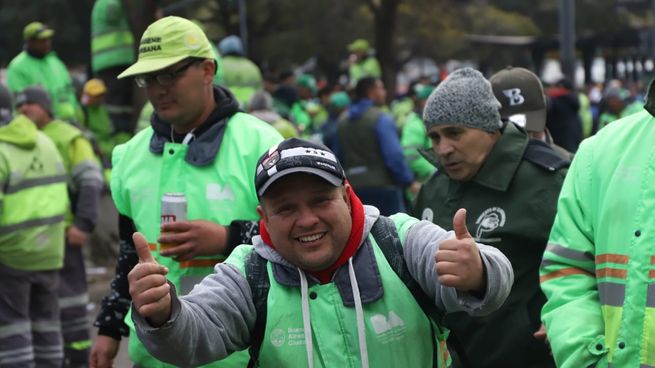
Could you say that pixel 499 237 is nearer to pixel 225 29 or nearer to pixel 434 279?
pixel 434 279

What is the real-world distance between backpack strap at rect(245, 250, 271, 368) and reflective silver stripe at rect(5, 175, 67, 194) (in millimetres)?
4895

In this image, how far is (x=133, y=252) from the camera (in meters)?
4.91

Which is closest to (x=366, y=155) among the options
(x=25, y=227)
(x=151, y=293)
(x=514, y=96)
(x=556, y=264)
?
(x=25, y=227)

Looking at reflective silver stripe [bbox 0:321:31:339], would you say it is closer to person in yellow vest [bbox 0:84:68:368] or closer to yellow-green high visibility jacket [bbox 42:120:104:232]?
person in yellow vest [bbox 0:84:68:368]

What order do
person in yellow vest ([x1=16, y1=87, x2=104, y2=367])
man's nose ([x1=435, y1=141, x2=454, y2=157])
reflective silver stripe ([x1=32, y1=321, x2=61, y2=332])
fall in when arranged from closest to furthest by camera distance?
1. man's nose ([x1=435, y1=141, x2=454, y2=157])
2. reflective silver stripe ([x1=32, y1=321, x2=61, y2=332])
3. person in yellow vest ([x1=16, y1=87, x2=104, y2=367])

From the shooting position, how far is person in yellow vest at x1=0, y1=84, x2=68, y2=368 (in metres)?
7.93

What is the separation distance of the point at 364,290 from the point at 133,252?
1.87 meters

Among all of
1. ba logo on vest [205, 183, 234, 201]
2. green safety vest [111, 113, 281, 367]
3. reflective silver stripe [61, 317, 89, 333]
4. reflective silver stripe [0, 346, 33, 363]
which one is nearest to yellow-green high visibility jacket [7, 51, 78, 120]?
reflective silver stripe [61, 317, 89, 333]

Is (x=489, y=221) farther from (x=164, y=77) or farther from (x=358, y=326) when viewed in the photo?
(x=358, y=326)

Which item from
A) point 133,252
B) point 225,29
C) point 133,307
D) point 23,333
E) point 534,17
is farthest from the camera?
point 534,17

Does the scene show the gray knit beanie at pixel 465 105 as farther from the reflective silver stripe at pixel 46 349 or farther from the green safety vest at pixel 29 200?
the reflective silver stripe at pixel 46 349

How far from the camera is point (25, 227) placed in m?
8.02

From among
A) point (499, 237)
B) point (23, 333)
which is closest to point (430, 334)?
point (499, 237)

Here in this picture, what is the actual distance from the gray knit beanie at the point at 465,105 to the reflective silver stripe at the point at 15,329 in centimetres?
421
